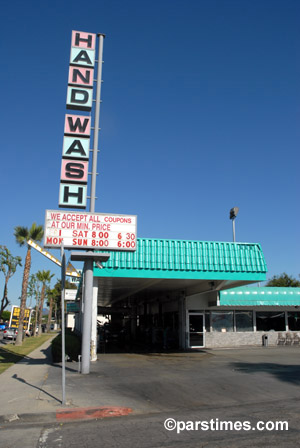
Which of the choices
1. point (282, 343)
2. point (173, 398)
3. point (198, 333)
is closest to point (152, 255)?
point (173, 398)

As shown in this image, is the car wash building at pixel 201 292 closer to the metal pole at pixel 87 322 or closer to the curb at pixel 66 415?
the metal pole at pixel 87 322

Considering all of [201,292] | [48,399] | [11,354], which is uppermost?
[201,292]

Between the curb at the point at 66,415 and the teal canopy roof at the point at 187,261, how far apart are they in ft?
31.7

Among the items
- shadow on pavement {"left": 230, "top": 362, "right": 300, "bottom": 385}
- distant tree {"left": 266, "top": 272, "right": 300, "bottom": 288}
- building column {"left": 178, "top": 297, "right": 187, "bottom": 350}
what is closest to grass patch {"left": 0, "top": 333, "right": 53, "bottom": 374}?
shadow on pavement {"left": 230, "top": 362, "right": 300, "bottom": 385}

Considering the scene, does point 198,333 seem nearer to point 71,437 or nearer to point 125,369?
point 125,369

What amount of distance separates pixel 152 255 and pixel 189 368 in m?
5.22

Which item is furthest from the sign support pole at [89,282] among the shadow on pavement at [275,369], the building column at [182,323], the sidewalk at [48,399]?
the building column at [182,323]

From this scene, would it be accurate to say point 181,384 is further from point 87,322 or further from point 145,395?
point 87,322

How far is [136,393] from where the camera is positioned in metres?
10.0

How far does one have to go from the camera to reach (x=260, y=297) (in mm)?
27641

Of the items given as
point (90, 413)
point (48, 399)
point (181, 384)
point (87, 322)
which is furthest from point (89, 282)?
point (90, 413)

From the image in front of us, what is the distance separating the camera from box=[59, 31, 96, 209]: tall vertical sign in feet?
44.8

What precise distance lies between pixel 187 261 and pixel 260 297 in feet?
39.2

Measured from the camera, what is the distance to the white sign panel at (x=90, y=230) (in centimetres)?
1341
